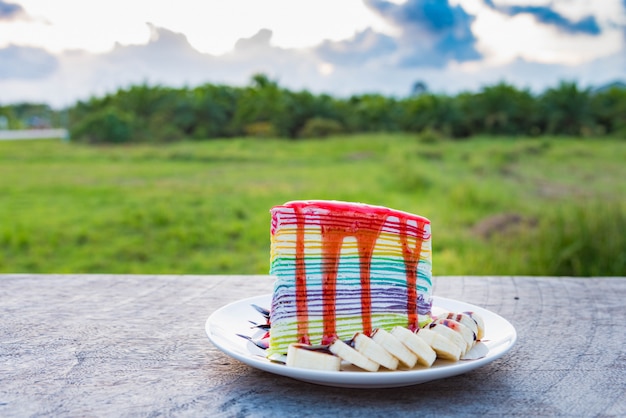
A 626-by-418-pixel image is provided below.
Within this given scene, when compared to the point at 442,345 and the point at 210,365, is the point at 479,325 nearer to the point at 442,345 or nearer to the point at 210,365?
the point at 442,345

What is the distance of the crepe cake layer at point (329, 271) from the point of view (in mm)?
702

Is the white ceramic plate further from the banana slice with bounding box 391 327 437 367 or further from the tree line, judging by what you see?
the tree line

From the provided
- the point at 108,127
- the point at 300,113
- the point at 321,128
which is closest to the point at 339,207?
the point at 321,128

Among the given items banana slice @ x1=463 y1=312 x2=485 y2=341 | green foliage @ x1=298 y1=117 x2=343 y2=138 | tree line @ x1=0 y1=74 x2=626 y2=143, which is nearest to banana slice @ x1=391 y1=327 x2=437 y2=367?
banana slice @ x1=463 y1=312 x2=485 y2=341

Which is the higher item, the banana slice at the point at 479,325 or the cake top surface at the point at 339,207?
the cake top surface at the point at 339,207

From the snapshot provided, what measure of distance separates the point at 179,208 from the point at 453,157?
359cm

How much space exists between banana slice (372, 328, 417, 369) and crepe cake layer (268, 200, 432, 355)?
0.22 feet

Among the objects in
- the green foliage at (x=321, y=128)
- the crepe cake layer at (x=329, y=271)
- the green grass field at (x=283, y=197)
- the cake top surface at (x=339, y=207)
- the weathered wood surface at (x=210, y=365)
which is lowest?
the green grass field at (x=283, y=197)

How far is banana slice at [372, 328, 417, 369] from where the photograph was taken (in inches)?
25.2

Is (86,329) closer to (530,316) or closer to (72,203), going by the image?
(530,316)

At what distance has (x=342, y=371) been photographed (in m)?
0.63

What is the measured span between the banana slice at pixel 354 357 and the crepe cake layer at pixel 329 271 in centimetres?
6

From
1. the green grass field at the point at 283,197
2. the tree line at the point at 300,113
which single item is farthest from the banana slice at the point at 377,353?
the tree line at the point at 300,113

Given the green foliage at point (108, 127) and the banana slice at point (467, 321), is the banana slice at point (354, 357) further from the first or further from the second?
Result: the green foliage at point (108, 127)
